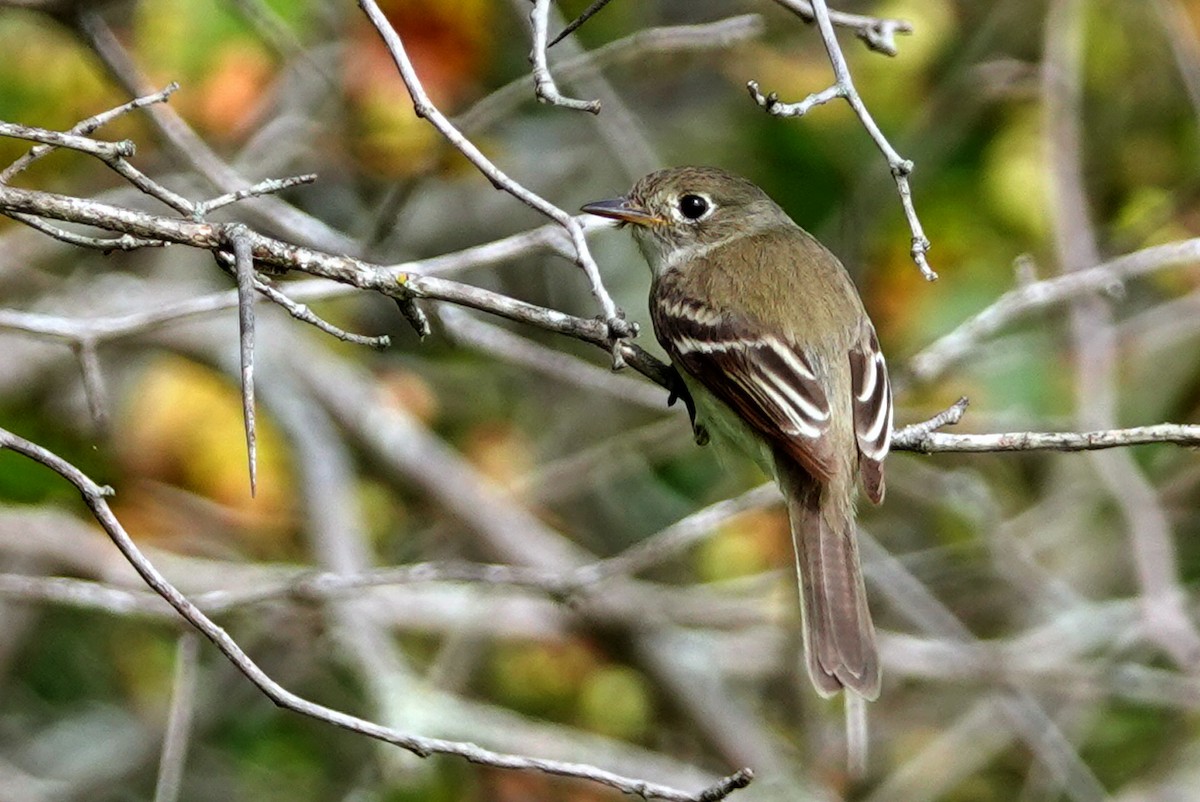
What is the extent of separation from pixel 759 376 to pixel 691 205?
91 centimetres

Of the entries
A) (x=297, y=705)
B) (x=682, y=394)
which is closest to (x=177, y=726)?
(x=297, y=705)

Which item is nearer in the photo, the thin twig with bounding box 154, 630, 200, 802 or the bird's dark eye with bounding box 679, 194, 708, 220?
the thin twig with bounding box 154, 630, 200, 802

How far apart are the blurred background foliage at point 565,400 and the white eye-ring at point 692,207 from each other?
81 cm

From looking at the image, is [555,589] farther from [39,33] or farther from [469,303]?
[39,33]

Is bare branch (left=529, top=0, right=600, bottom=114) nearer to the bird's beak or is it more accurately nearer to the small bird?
the small bird

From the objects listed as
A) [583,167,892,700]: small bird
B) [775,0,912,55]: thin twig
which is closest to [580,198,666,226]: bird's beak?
[583,167,892,700]: small bird

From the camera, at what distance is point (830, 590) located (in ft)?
13.2

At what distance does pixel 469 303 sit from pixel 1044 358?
11.9ft

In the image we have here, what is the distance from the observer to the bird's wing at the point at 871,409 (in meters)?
4.02

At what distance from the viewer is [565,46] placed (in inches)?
246

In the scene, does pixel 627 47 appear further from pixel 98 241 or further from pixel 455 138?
pixel 98 241

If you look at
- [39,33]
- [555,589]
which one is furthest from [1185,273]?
[39,33]

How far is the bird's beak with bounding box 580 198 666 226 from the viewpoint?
15.2 ft

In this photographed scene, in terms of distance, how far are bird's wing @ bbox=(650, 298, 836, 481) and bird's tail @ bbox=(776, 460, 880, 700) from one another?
0.46ft
